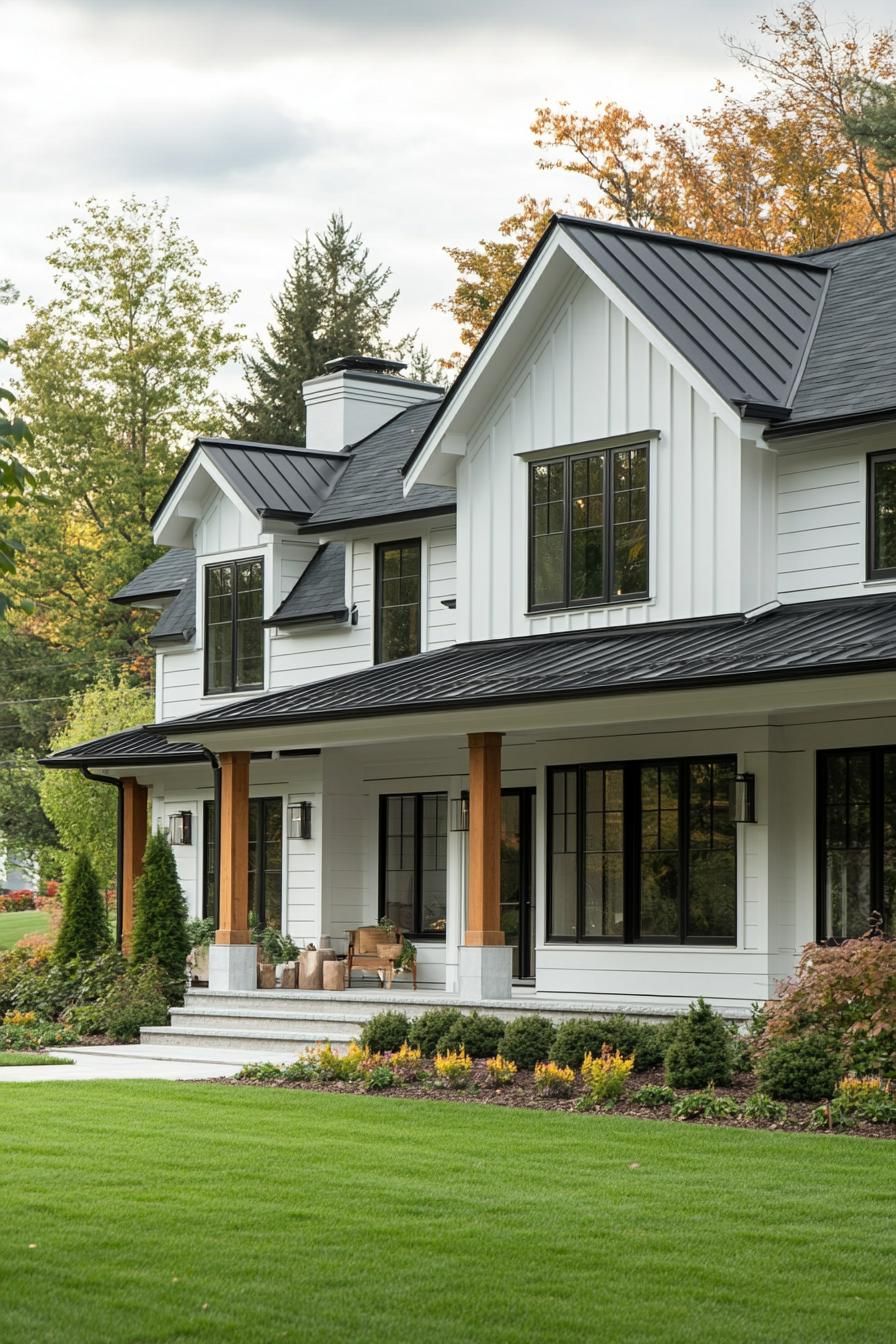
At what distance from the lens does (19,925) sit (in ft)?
176

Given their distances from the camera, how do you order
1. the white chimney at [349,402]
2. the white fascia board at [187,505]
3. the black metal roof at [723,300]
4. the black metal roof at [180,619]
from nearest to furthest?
1. the black metal roof at [723,300]
2. the white fascia board at [187,505]
3. the black metal roof at [180,619]
4. the white chimney at [349,402]

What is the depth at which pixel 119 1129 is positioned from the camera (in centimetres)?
1255

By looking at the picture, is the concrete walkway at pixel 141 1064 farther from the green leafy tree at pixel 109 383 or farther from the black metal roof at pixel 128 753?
the green leafy tree at pixel 109 383

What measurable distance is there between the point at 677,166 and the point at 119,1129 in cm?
2840

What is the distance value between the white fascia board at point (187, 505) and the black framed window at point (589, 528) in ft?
20.0

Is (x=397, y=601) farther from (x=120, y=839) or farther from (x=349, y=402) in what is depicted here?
(x=120, y=839)

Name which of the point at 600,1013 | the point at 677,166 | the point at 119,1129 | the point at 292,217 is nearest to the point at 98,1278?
the point at 119,1129

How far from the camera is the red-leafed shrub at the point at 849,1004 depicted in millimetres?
13727

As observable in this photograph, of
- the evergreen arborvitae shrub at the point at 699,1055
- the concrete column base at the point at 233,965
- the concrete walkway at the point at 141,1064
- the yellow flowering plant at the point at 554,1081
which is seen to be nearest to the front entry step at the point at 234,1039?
the concrete walkway at the point at 141,1064

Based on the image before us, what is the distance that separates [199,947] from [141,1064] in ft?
21.2

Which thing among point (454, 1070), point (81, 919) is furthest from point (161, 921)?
point (454, 1070)

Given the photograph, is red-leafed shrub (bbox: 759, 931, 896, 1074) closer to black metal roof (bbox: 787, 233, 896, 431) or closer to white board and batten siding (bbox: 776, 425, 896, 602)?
white board and batten siding (bbox: 776, 425, 896, 602)

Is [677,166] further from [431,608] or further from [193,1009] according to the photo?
[193,1009]

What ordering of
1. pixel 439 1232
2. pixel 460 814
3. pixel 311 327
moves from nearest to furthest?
1. pixel 439 1232
2. pixel 460 814
3. pixel 311 327
